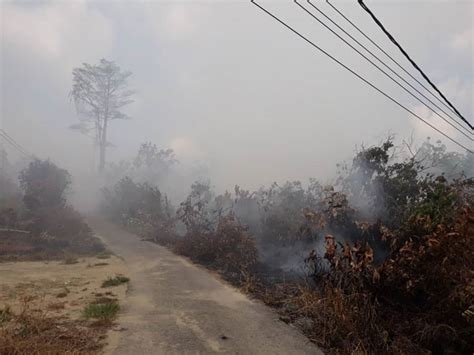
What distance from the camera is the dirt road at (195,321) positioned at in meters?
5.62

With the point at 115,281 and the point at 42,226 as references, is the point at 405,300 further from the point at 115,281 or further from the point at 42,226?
the point at 42,226

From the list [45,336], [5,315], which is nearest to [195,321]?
[45,336]

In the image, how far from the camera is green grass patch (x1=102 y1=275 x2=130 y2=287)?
9.33m

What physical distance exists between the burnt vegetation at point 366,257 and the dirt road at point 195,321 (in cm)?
49

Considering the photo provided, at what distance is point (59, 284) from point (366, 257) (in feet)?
24.6

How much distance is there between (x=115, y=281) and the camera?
9.52 meters

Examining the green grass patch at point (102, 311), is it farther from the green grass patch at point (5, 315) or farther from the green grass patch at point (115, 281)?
the green grass patch at point (115, 281)

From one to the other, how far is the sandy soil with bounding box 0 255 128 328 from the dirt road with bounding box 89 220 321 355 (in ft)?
2.68

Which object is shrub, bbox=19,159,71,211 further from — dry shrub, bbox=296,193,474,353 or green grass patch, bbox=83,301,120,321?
dry shrub, bbox=296,193,474,353

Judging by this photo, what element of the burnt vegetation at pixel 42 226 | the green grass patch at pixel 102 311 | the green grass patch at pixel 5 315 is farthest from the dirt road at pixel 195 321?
the burnt vegetation at pixel 42 226

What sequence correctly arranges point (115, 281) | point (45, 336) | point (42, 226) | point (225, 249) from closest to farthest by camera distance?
point (45, 336), point (115, 281), point (225, 249), point (42, 226)

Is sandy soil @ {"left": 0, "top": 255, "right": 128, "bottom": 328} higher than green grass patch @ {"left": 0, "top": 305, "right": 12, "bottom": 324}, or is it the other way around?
green grass patch @ {"left": 0, "top": 305, "right": 12, "bottom": 324}

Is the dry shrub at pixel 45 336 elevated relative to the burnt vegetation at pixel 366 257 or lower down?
lower down

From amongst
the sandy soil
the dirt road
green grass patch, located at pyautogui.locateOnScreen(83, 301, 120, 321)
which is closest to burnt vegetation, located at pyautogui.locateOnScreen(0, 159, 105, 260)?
the sandy soil
